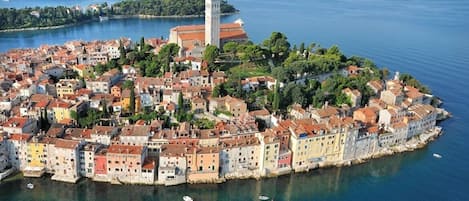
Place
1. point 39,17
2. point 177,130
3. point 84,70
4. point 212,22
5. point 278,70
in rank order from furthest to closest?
1. point 39,17
2. point 212,22
3. point 84,70
4. point 278,70
5. point 177,130

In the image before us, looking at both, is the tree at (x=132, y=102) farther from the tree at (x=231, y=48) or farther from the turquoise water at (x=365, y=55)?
the tree at (x=231, y=48)

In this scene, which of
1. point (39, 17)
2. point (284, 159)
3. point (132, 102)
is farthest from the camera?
point (39, 17)

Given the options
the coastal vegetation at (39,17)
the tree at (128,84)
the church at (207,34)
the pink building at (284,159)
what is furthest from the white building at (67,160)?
the coastal vegetation at (39,17)

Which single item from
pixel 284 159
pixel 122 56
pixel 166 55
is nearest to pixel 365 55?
pixel 166 55

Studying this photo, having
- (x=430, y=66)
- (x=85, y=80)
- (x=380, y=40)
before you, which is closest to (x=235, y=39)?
(x=85, y=80)

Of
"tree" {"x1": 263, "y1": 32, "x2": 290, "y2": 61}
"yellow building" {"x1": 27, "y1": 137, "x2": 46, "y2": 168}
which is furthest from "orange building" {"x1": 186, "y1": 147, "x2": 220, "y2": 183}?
"tree" {"x1": 263, "y1": 32, "x2": 290, "y2": 61}

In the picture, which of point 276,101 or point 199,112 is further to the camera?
point 276,101

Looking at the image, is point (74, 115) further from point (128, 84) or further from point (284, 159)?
point (284, 159)

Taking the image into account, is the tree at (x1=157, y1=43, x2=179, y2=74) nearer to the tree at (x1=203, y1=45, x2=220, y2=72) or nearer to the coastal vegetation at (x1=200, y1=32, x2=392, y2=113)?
the tree at (x1=203, y1=45, x2=220, y2=72)
